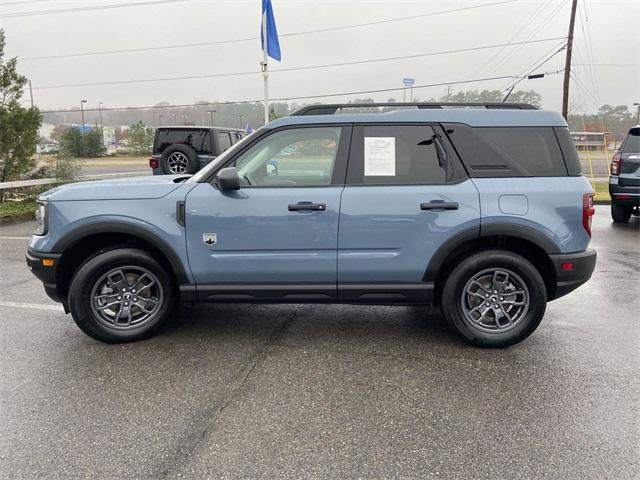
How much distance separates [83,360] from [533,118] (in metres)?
3.98

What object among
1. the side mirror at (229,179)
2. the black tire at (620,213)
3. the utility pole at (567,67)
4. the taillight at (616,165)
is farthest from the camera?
the utility pole at (567,67)

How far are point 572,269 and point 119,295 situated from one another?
143 inches

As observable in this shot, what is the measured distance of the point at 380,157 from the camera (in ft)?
12.3

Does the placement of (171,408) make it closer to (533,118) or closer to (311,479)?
(311,479)

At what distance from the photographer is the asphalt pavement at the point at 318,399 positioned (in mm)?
2432

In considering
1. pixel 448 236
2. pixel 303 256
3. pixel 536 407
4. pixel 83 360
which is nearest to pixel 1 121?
pixel 83 360

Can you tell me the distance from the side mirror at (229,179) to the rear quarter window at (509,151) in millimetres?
1716

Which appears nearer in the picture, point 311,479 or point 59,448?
point 311,479

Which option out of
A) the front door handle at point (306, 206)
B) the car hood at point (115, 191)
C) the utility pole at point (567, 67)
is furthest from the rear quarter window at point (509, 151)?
the utility pole at point (567, 67)

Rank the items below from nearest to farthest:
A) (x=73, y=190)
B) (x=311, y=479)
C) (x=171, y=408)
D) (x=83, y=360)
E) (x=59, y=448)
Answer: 1. (x=311, y=479)
2. (x=59, y=448)
3. (x=171, y=408)
4. (x=83, y=360)
5. (x=73, y=190)

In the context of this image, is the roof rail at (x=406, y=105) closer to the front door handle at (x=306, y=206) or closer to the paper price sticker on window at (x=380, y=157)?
the paper price sticker on window at (x=380, y=157)

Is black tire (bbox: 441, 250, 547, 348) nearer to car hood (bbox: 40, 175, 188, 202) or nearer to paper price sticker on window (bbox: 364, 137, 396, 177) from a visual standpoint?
paper price sticker on window (bbox: 364, 137, 396, 177)

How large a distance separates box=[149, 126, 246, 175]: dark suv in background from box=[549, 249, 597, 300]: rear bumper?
9172 millimetres

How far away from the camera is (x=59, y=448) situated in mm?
2539
